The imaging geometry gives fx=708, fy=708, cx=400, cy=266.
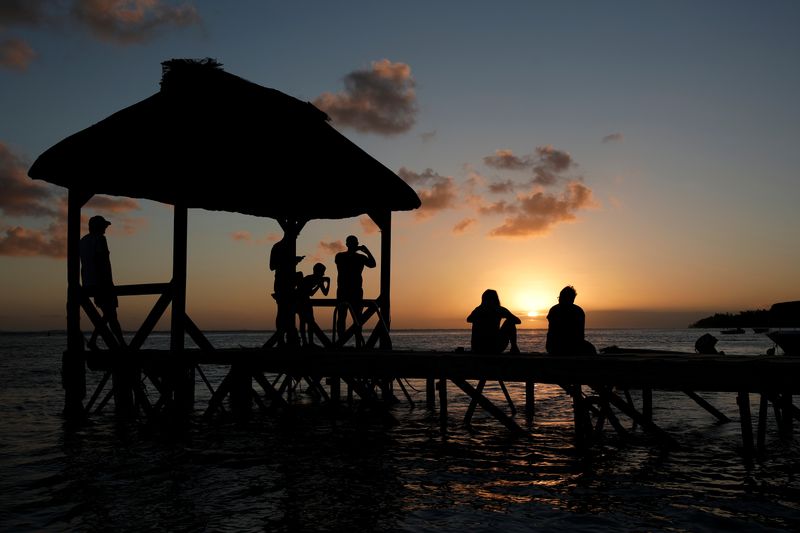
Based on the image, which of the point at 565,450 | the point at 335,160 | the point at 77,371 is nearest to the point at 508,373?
the point at 565,450

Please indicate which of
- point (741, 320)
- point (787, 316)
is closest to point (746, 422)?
point (787, 316)

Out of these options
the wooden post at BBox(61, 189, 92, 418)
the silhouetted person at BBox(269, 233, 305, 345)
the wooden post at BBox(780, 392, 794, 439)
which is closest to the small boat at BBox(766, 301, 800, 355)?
the wooden post at BBox(780, 392, 794, 439)

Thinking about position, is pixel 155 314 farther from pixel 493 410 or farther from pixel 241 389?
pixel 493 410

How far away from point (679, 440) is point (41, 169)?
1250 centimetres

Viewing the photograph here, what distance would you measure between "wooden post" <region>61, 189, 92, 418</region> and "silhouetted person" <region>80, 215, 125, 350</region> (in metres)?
0.30

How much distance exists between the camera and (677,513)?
24.1 ft

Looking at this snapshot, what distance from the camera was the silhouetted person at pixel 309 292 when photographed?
1552 centimetres

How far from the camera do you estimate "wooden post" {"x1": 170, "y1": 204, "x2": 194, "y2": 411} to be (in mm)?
12070

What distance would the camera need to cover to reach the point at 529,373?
34.9 feet

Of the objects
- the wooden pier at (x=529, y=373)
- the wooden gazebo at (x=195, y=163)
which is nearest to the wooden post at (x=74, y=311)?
the wooden gazebo at (x=195, y=163)

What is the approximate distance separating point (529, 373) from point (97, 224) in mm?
8449

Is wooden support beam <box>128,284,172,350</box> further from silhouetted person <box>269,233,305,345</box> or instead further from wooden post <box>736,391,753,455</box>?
wooden post <box>736,391,753,455</box>

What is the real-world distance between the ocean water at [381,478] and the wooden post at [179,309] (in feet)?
2.14

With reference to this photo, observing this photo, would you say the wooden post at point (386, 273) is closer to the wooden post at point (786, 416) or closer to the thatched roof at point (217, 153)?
the thatched roof at point (217, 153)
